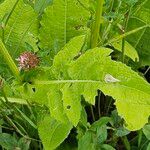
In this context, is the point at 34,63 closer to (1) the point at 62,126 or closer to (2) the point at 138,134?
(1) the point at 62,126

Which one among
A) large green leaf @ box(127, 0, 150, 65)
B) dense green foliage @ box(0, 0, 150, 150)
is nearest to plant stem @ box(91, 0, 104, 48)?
dense green foliage @ box(0, 0, 150, 150)

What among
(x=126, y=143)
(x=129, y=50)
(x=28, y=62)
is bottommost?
(x=126, y=143)

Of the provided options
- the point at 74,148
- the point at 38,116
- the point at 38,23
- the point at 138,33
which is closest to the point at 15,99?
the point at 38,116

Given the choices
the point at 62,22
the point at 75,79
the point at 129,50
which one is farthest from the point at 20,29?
the point at 75,79

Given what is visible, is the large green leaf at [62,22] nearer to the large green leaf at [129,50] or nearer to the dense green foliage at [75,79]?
the dense green foliage at [75,79]

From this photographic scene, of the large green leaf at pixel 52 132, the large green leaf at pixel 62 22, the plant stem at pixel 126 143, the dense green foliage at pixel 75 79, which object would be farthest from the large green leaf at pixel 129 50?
the large green leaf at pixel 52 132

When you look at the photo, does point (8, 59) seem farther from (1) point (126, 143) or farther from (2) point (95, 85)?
(1) point (126, 143)

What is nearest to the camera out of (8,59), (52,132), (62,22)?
(8,59)
